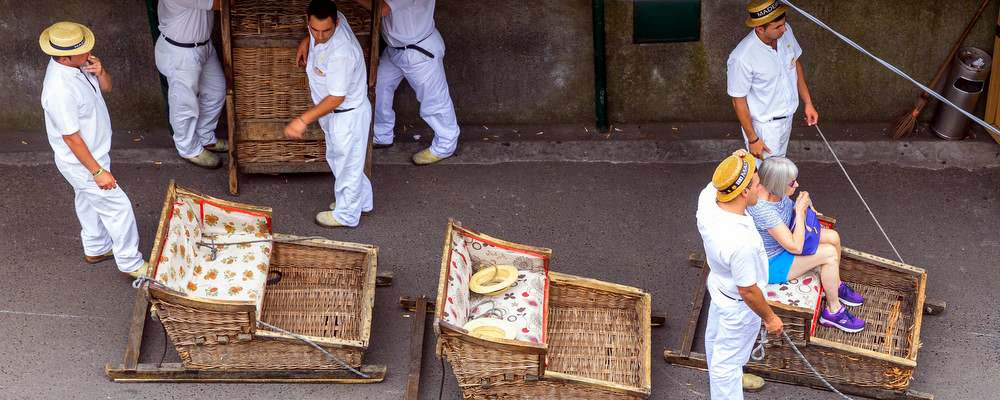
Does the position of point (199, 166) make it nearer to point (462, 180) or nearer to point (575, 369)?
point (462, 180)

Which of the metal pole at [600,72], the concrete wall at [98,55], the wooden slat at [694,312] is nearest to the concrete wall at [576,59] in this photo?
the concrete wall at [98,55]

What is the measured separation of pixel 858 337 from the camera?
7.12m

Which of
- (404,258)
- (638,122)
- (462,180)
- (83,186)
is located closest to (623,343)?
(404,258)

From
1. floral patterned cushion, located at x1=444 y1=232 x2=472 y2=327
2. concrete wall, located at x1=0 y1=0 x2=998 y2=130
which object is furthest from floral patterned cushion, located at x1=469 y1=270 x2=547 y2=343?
concrete wall, located at x1=0 y1=0 x2=998 y2=130

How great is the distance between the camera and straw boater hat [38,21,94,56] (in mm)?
6785

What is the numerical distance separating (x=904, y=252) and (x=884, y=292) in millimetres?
694

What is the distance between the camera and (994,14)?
902 centimetres

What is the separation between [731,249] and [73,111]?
3.98m

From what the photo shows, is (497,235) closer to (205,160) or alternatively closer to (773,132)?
(773,132)

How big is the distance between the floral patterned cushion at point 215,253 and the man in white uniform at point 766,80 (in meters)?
3.27

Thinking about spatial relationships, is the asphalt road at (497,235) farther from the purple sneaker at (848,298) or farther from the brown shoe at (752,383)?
the purple sneaker at (848,298)

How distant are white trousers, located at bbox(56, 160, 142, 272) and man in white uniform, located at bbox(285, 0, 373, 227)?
1202 mm

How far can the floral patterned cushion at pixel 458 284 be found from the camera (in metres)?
6.49

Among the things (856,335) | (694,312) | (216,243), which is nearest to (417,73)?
(216,243)
